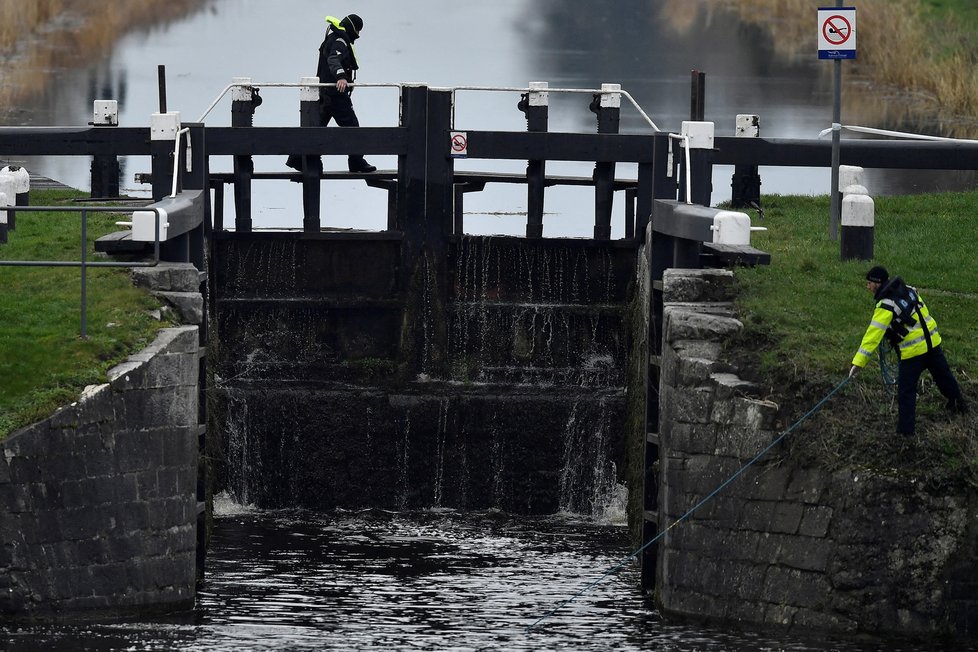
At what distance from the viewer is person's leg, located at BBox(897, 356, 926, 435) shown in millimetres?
12852

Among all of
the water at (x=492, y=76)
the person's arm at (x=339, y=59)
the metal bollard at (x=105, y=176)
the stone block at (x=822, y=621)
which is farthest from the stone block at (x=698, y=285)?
the metal bollard at (x=105, y=176)

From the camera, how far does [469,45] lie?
2042 inches

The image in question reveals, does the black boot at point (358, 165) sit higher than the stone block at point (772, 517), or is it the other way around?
the black boot at point (358, 165)

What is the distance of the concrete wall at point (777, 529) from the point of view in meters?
12.8

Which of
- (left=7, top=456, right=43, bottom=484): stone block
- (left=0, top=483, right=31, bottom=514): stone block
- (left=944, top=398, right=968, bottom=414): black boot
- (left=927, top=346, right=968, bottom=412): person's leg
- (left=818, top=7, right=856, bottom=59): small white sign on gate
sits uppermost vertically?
(left=818, top=7, right=856, bottom=59): small white sign on gate

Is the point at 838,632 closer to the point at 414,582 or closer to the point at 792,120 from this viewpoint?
the point at 414,582

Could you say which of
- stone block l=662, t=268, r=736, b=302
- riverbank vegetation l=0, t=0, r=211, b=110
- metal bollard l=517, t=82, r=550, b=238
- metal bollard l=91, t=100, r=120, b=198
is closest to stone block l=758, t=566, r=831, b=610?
stone block l=662, t=268, r=736, b=302

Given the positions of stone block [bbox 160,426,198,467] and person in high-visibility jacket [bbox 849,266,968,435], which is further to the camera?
stone block [bbox 160,426,198,467]

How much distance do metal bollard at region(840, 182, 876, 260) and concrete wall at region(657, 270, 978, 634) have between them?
2508 mm

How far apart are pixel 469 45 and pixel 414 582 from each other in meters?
37.5

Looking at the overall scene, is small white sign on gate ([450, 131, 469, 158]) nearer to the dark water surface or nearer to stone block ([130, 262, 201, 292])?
the dark water surface

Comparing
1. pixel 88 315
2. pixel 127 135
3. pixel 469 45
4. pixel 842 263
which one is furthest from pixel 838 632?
pixel 469 45

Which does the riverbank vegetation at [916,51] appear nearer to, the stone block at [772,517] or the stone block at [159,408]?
the stone block at [772,517]

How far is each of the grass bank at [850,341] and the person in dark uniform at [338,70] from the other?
14.9 ft
